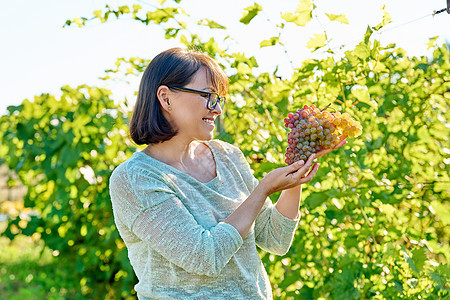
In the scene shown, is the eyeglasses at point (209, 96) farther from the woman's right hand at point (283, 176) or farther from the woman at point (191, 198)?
the woman's right hand at point (283, 176)

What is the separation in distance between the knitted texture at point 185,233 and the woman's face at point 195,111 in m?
0.14

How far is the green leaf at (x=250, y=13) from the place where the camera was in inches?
89.6

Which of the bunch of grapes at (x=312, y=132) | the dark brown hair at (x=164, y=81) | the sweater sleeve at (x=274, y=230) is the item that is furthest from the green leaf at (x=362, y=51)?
the sweater sleeve at (x=274, y=230)

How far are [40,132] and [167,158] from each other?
229cm

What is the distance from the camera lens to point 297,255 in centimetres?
242

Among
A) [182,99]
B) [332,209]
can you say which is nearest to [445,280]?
[332,209]

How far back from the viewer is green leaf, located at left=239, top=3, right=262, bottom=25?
2.28 m

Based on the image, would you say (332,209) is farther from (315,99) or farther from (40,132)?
(40,132)

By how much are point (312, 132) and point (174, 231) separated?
50 centimetres

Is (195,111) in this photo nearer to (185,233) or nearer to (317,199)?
(185,233)

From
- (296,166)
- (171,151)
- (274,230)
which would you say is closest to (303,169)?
(296,166)

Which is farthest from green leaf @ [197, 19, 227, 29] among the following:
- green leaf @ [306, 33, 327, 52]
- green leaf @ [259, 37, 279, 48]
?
green leaf @ [306, 33, 327, 52]

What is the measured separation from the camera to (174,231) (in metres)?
1.57

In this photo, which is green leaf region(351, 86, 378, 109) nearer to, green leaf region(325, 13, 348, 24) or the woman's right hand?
green leaf region(325, 13, 348, 24)
